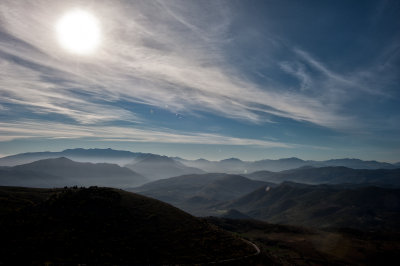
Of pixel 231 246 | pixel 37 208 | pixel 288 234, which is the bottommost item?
pixel 288 234

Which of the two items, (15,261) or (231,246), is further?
(231,246)

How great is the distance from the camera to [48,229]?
160 feet

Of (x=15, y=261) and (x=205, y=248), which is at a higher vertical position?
(x=15, y=261)

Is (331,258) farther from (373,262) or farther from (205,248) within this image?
(205,248)

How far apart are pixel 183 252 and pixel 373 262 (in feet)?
306

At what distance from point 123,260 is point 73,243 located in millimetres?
10810

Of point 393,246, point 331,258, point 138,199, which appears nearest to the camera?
point 138,199

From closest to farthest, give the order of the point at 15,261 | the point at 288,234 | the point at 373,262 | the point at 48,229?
the point at 15,261 < the point at 48,229 < the point at 373,262 < the point at 288,234

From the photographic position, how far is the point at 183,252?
5222cm

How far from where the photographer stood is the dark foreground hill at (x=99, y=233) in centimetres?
4184

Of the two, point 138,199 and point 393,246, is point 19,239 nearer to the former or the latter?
point 138,199

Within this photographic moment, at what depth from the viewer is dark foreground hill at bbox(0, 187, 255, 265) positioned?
41844 mm

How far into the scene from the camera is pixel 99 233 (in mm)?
52312

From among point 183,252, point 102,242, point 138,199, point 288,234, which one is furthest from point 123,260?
point 288,234
